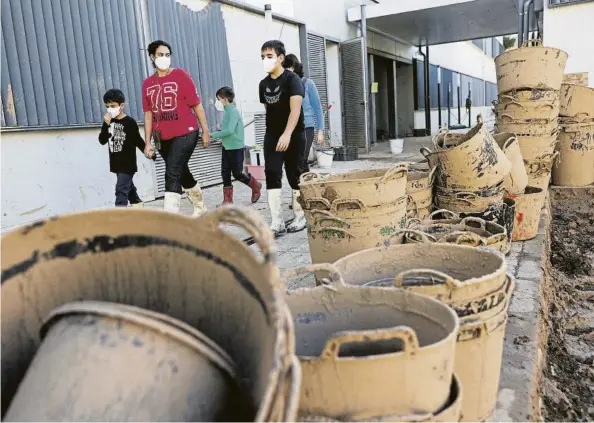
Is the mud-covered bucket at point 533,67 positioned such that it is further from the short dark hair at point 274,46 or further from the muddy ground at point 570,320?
the short dark hair at point 274,46

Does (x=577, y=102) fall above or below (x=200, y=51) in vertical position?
below

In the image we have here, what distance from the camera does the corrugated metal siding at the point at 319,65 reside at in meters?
10.7

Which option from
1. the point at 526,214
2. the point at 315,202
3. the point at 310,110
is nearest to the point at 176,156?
the point at 310,110

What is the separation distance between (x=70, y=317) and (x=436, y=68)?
20.5 metres

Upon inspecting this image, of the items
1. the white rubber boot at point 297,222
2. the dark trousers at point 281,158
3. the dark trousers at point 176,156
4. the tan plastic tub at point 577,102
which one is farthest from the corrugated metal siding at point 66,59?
the tan plastic tub at point 577,102

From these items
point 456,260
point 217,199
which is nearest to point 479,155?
point 456,260

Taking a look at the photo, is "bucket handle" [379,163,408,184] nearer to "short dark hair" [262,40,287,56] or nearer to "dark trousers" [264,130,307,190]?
"dark trousers" [264,130,307,190]

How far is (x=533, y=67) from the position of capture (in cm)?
470

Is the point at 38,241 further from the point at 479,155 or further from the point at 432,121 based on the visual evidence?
the point at 432,121

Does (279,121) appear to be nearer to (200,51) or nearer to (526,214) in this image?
(526,214)

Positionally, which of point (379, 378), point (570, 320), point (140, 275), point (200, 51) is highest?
point (200, 51)

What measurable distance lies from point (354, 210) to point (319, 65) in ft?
29.2

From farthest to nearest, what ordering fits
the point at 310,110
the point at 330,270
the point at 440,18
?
the point at 440,18 < the point at 310,110 < the point at 330,270

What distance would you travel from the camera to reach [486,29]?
A: 15602mm
